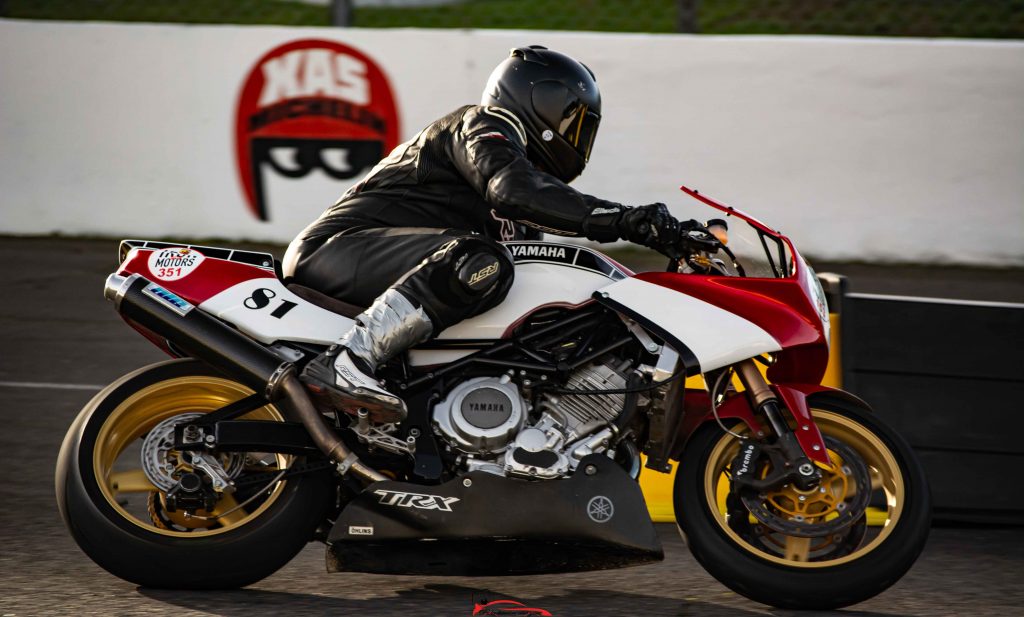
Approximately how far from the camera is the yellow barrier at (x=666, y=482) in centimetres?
525

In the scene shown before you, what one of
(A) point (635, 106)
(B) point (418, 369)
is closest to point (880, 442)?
(B) point (418, 369)

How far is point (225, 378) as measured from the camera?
437 centimetres

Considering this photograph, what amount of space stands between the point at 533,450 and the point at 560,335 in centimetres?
36

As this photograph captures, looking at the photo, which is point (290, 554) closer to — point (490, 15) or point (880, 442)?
point (880, 442)

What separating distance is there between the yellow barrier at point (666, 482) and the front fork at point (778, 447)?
933 mm

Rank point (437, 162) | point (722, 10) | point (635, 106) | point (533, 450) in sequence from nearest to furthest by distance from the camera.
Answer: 1. point (533, 450)
2. point (437, 162)
3. point (635, 106)
4. point (722, 10)

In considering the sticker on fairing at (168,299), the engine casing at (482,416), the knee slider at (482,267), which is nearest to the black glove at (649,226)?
the knee slider at (482,267)

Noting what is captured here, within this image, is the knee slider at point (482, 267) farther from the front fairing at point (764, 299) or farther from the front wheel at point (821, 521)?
the front wheel at point (821, 521)

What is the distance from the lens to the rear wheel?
4207 millimetres

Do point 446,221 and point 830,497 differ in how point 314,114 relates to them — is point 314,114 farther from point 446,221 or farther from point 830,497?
point 830,497

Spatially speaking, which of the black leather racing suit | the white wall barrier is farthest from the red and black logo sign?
the black leather racing suit

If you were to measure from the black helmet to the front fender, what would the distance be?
0.86 metres

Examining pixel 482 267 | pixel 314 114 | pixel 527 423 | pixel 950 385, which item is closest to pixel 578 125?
pixel 482 267

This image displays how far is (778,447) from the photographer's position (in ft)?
13.7
